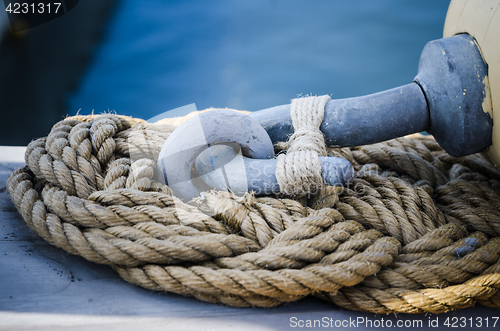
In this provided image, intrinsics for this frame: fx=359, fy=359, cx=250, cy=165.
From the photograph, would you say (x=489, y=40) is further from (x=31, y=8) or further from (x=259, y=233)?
(x=31, y=8)

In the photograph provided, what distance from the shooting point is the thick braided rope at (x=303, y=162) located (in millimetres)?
1054

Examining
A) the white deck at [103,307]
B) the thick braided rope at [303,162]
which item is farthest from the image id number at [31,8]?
the thick braided rope at [303,162]

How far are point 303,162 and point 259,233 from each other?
252 mm

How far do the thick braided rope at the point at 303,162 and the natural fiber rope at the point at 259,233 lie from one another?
0.05 meters


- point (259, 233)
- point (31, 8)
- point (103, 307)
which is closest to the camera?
point (103, 307)

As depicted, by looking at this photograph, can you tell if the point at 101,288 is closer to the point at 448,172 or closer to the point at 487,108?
the point at 487,108

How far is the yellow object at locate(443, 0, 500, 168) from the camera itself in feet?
3.43

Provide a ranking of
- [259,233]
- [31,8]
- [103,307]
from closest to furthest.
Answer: [103,307]
[259,233]
[31,8]

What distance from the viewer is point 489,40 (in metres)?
1.07
